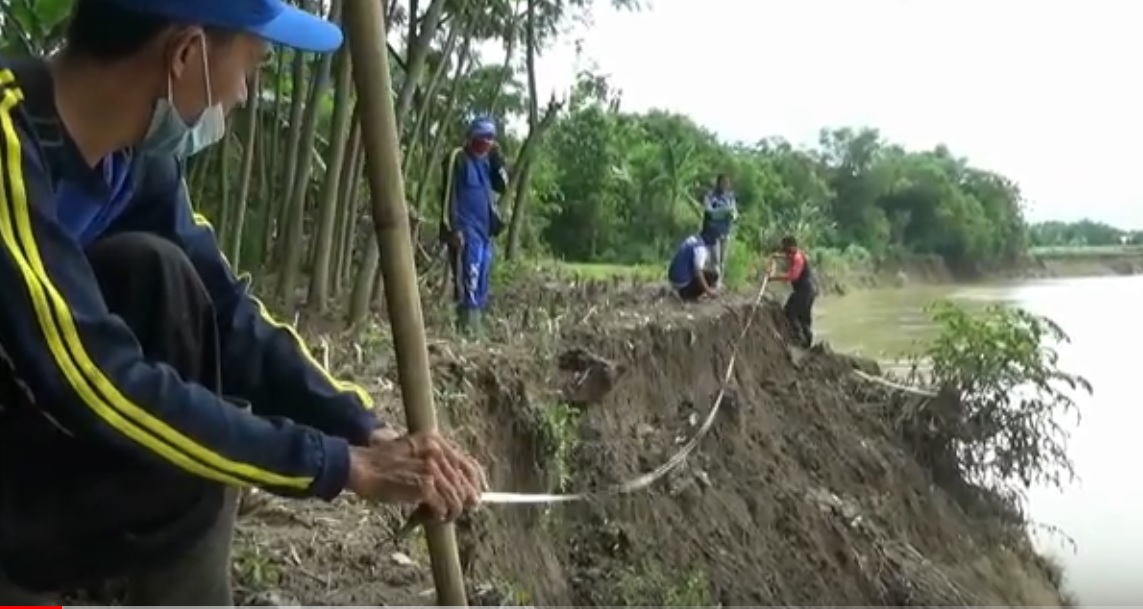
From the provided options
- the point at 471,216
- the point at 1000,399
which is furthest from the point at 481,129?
the point at 1000,399

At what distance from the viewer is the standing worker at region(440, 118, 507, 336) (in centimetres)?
831

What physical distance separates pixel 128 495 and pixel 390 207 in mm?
538

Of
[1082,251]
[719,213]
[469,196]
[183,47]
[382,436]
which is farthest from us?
[1082,251]

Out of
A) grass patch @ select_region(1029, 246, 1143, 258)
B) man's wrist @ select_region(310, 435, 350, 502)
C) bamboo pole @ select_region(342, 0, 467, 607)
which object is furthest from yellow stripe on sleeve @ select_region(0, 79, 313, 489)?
grass patch @ select_region(1029, 246, 1143, 258)

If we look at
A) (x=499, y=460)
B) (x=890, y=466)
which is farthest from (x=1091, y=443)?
(x=499, y=460)

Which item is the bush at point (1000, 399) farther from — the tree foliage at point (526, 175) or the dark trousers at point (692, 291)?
the tree foliage at point (526, 175)

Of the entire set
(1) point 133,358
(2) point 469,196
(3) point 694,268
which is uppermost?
(2) point 469,196

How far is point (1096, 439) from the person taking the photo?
14.6 meters

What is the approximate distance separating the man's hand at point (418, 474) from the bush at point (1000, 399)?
12041 millimetres

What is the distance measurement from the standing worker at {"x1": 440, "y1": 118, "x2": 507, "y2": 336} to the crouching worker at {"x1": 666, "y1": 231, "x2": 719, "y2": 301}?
4.90m

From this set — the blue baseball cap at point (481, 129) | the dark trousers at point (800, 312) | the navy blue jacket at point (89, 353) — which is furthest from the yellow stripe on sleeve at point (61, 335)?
the dark trousers at point (800, 312)

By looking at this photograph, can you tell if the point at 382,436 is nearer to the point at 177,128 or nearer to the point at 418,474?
the point at 418,474

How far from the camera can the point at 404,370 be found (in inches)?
74.7

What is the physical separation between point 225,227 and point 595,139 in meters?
17.1
